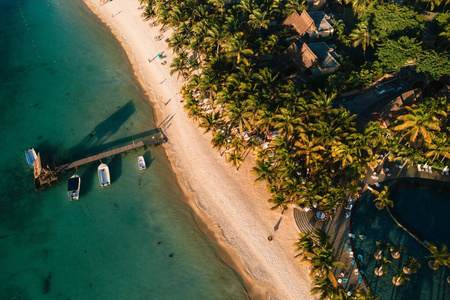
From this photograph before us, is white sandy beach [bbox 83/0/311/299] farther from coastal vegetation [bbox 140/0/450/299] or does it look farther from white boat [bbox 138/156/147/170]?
white boat [bbox 138/156/147/170]

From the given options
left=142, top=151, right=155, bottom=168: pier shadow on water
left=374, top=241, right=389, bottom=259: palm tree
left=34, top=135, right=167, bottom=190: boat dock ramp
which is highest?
left=34, top=135, right=167, bottom=190: boat dock ramp

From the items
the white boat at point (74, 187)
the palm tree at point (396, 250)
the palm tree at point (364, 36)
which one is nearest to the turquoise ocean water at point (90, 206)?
the white boat at point (74, 187)

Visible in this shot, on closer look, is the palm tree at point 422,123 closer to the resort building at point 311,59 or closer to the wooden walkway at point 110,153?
the resort building at point 311,59

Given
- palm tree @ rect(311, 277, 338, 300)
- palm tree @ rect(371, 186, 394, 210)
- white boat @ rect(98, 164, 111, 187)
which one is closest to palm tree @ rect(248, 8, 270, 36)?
palm tree @ rect(371, 186, 394, 210)

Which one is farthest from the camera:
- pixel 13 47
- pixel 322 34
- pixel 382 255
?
pixel 13 47

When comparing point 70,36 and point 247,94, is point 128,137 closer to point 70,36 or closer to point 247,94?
point 247,94

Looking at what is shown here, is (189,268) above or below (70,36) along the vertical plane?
below

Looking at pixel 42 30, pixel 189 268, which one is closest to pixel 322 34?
pixel 189 268
